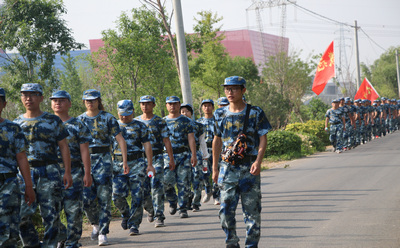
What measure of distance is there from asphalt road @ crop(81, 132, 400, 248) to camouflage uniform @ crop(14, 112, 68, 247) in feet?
5.48

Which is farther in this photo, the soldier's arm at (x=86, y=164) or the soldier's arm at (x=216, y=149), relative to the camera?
the soldier's arm at (x=86, y=164)

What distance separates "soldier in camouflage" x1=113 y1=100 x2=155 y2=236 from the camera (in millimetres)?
8188

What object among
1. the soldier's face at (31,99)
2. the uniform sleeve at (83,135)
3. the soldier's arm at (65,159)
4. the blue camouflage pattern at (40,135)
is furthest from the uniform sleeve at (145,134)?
the soldier's face at (31,99)

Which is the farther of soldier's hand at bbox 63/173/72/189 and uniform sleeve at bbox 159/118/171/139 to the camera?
uniform sleeve at bbox 159/118/171/139

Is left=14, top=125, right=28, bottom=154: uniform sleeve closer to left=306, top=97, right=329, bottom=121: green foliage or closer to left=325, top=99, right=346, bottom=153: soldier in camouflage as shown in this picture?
left=325, top=99, right=346, bottom=153: soldier in camouflage

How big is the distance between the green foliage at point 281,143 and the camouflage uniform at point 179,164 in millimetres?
11664

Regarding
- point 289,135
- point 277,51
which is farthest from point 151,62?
point 277,51

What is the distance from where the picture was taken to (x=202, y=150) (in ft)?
35.4

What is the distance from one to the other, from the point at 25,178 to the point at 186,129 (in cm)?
461

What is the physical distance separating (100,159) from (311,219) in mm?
3466

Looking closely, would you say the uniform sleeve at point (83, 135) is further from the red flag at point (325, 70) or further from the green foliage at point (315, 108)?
the green foliage at point (315, 108)

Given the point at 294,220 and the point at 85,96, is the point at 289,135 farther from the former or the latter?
the point at 85,96

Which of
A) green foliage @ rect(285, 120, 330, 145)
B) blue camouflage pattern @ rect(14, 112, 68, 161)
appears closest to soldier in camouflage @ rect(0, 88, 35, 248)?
blue camouflage pattern @ rect(14, 112, 68, 161)

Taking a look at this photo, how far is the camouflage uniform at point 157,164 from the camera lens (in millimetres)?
8859
